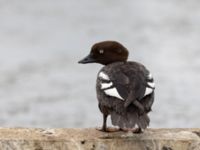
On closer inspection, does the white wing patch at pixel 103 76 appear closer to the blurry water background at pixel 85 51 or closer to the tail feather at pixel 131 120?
the tail feather at pixel 131 120

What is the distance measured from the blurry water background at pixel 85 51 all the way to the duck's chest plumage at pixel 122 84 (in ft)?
14.4

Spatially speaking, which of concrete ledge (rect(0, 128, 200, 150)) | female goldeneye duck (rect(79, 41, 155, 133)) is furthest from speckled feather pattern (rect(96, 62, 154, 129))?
concrete ledge (rect(0, 128, 200, 150))

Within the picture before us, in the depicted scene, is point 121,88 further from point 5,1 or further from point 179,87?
point 5,1

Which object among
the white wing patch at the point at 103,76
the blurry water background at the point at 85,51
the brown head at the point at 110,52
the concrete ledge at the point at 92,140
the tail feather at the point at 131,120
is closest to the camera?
the tail feather at the point at 131,120

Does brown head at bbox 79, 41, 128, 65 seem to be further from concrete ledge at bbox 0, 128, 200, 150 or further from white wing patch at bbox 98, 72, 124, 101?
concrete ledge at bbox 0, 128, 200, 150

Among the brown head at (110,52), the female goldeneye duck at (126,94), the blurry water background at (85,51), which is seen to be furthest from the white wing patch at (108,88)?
the blurry water background at (85,51)

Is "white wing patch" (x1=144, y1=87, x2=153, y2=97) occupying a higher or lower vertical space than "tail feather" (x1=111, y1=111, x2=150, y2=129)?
higher

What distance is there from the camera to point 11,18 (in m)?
15.8

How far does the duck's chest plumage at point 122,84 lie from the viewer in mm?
6543

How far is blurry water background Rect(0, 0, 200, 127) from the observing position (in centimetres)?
1170

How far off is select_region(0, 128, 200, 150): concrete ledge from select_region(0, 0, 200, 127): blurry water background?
4.29m

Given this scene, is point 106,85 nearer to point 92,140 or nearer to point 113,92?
point 113,92

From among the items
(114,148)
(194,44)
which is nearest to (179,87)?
(194,44)

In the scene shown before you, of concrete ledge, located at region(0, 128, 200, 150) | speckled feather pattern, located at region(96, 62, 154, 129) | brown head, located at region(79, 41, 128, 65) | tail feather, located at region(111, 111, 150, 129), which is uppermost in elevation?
brown head, located at region(79, 41, 128, 65)
